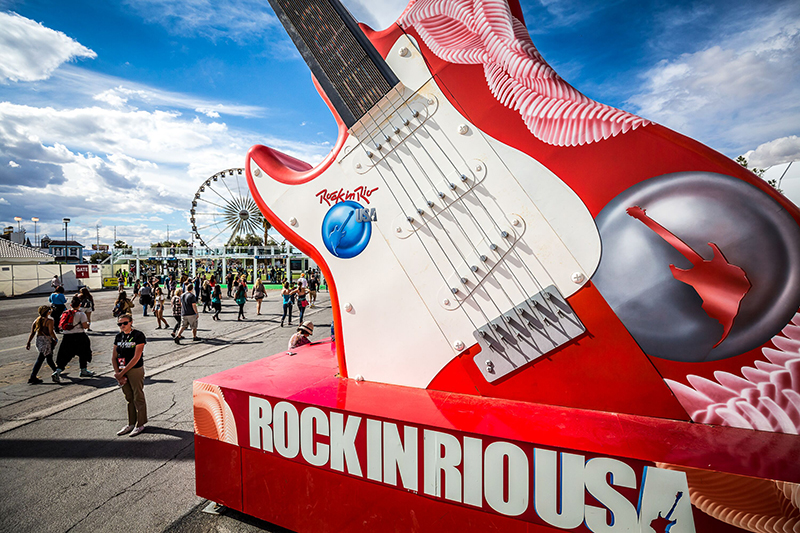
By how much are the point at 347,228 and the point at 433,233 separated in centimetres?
78

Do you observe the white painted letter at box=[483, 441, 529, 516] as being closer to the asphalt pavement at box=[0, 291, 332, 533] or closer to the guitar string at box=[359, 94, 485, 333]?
the guitar string at box=[359, 94, 485, 333]

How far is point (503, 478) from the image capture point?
2.02 m

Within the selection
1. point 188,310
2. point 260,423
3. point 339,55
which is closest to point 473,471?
point 260,423

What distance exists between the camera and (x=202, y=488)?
312 cm

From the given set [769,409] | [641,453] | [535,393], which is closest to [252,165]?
[535,393]

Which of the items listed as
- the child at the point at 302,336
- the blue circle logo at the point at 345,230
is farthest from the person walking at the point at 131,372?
the blue circle logo at the point at 345,230

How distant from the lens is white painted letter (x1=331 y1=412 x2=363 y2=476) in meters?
2.44

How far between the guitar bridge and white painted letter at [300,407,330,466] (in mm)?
1174

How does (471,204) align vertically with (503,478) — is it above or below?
above

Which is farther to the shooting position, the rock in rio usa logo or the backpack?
the backpack

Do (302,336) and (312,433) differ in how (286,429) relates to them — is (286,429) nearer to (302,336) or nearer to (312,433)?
(312,433)

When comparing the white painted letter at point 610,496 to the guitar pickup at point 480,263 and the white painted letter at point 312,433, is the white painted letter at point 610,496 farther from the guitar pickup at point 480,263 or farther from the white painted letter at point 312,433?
the white painted letter at point 312,433

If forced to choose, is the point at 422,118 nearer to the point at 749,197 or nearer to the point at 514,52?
the point at 514,52

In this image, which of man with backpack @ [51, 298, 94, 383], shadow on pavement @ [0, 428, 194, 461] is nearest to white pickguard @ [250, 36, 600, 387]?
shadow on pavement @ [0, 428, 194, 461]
